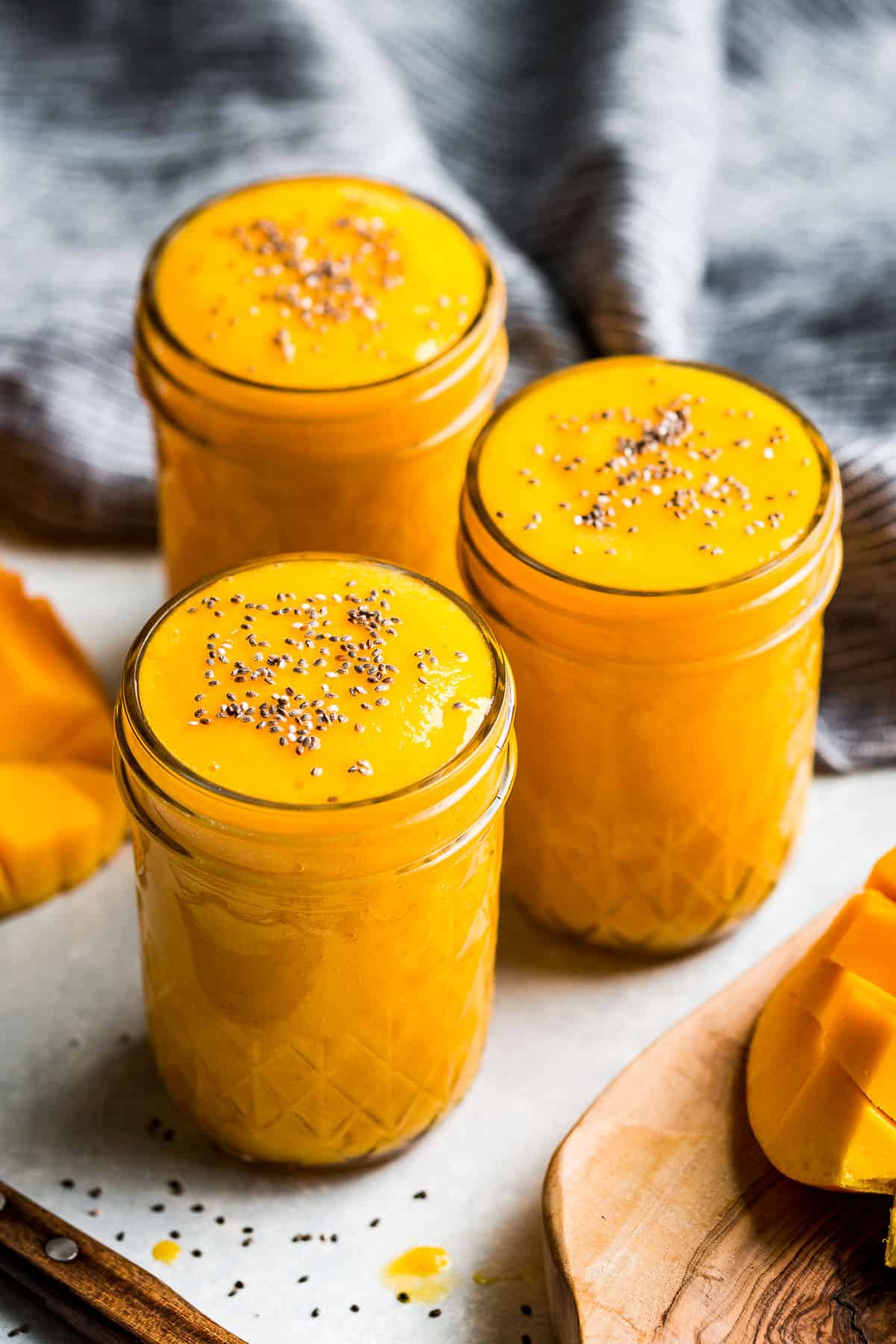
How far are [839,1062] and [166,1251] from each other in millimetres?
471

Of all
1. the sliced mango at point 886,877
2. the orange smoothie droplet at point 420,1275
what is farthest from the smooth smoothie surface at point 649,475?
the orange smoothie droplet at point 420,1275

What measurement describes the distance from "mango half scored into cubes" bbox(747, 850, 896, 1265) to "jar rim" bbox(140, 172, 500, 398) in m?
0.51

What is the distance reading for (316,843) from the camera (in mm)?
1077

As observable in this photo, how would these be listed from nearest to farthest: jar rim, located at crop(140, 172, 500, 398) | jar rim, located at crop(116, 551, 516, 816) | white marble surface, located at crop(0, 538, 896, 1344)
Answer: jar rim, located at crop(116, 551, 516, 816), white marble surface, located at crop(0, 538, 896, 1344), jar rim, located at crop(140, 172, 500, 398)

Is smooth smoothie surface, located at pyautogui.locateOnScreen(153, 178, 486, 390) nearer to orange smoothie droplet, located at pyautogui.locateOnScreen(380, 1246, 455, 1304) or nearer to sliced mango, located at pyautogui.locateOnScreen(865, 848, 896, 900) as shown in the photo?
sliced mango, located at pyautogui.locateOnScreen(865, 848, 896, 900)

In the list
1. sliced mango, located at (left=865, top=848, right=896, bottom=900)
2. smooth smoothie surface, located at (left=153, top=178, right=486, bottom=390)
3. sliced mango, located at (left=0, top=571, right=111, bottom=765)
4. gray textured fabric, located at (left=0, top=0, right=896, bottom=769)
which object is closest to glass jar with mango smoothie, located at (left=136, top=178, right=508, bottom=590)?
smooth smoothie surface, located at (left=153, top=178, right=486, bottom=390)

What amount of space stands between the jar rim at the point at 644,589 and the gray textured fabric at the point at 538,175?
→ 0.69 ft

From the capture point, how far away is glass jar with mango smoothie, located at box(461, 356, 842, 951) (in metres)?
1.25

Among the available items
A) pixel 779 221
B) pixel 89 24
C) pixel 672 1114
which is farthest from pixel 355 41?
pixel 672 1114

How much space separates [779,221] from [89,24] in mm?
830

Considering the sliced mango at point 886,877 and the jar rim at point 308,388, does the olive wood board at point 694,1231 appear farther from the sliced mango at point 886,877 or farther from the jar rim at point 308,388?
the jar rim at point 308,388

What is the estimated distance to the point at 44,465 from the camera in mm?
1772

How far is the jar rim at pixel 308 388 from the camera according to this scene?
136 centimetres

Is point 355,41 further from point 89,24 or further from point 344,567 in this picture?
point 344,567
